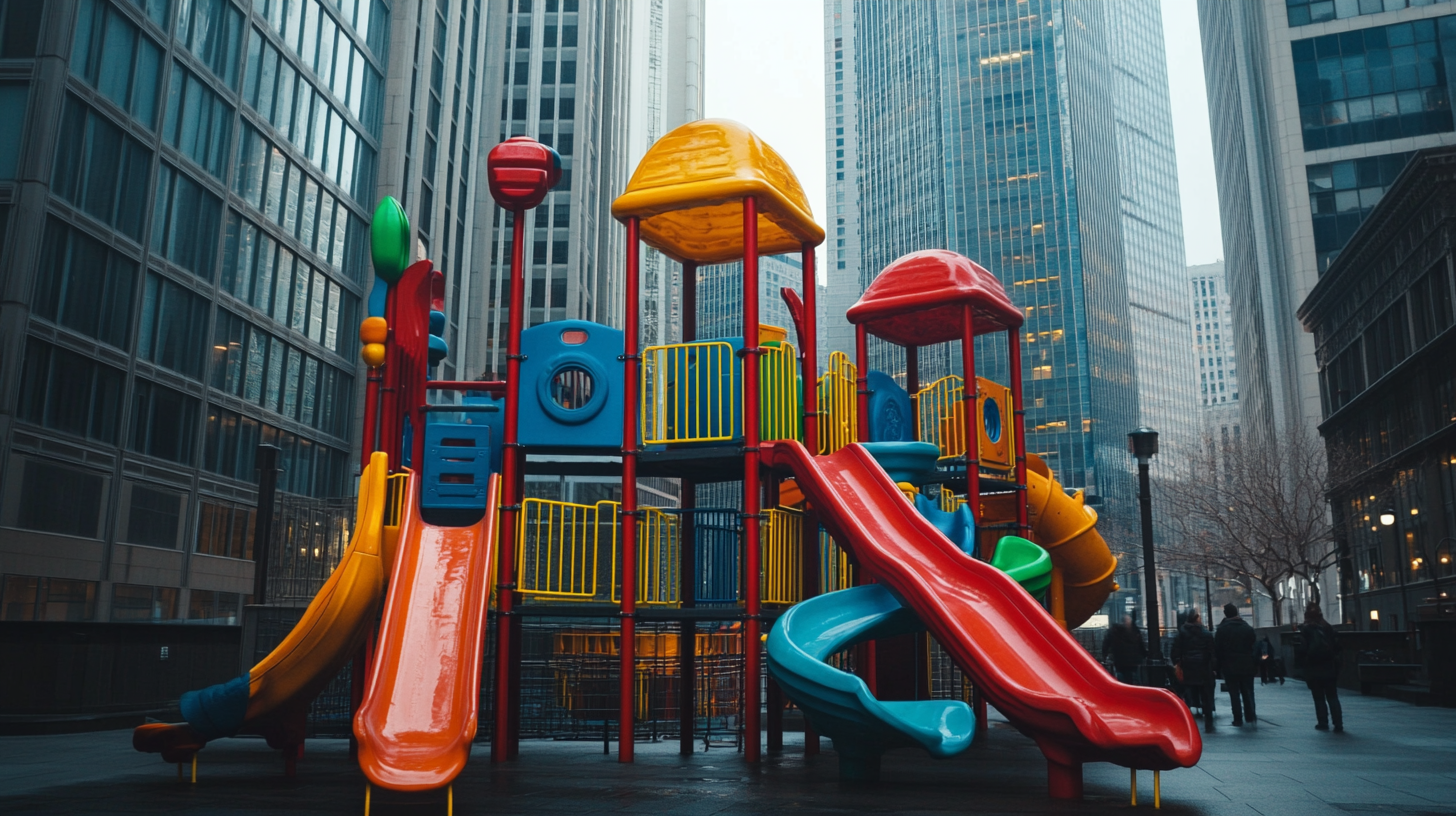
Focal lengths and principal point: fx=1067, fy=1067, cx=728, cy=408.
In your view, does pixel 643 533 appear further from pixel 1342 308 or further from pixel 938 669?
pixel 1342 308

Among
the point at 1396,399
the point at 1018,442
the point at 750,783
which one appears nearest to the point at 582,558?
the point at 750,783

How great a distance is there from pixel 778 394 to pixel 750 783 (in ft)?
16.0

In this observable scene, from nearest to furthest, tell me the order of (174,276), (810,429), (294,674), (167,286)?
(294,674), (810,429), (167,286), (174,276)

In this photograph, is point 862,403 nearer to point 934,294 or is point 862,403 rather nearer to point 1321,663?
point 934,294

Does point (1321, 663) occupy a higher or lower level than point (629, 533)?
lower

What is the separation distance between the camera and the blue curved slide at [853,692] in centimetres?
930

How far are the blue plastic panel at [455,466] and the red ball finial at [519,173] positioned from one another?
293 centimetres

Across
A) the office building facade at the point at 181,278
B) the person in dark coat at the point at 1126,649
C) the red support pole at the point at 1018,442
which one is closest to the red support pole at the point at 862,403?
the red support pole at the point at 1018,442

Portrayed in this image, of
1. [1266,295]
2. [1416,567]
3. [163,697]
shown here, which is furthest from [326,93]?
[1266,295]

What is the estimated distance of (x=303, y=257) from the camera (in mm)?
44062

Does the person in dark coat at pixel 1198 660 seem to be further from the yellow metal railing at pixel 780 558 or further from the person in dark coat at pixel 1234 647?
the yellow metal railing at pixel 780 558

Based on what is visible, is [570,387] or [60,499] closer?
[570,387]

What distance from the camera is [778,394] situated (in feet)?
44.0

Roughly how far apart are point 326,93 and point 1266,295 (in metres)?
63.2
